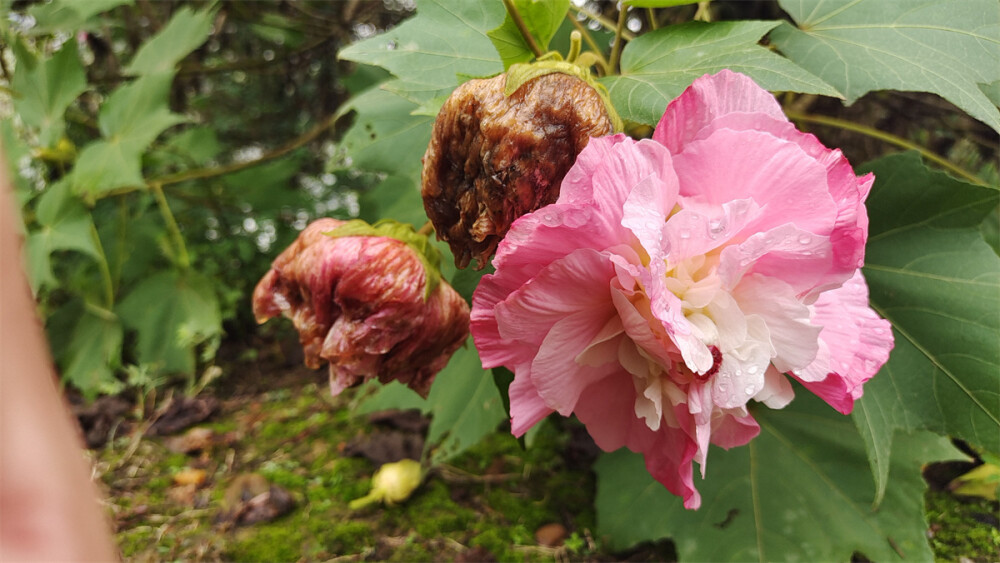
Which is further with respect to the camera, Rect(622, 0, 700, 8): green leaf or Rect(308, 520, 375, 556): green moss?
Rect(308, 520, 375, 556): green moss

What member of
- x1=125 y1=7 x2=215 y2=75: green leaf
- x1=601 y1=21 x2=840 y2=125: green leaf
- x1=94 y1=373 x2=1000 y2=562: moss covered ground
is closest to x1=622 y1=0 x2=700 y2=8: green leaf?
x1=601 y1=21 x2=840 y2=125: green leaf

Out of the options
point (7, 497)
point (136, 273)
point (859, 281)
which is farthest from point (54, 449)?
point (136, 273)

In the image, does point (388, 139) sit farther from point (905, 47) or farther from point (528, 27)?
point (905, 47)

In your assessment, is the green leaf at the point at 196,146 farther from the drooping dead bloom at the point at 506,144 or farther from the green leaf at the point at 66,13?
the drooping dead bloom at the point at 506,144

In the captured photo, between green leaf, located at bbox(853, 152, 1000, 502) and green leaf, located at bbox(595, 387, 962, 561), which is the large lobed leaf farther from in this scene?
green leaf, located at bbox(853, 152, 1000, 502)

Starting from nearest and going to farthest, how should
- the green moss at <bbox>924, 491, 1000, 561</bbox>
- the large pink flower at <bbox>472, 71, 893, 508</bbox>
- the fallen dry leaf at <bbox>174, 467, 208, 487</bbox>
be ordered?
the large pink flower at <bbox>472, 71, 893, 508</bbox>
the green moss at <bbox>924, 491, 1000, 561</bbox>
the fallen dry leaf at <bbox>174, 467, 208, 487</bbox>

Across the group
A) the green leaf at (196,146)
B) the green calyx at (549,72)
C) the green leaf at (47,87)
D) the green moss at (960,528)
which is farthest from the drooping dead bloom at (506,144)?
the green leaf at (196,146)

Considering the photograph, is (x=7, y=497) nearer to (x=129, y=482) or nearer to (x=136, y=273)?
(x=129, y=482)

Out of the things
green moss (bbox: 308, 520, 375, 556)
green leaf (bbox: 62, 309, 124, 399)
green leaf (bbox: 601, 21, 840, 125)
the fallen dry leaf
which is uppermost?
green leaf (bbox: 601, 21, 840, 125)

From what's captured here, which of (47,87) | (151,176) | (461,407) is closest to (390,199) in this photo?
(461,407)
